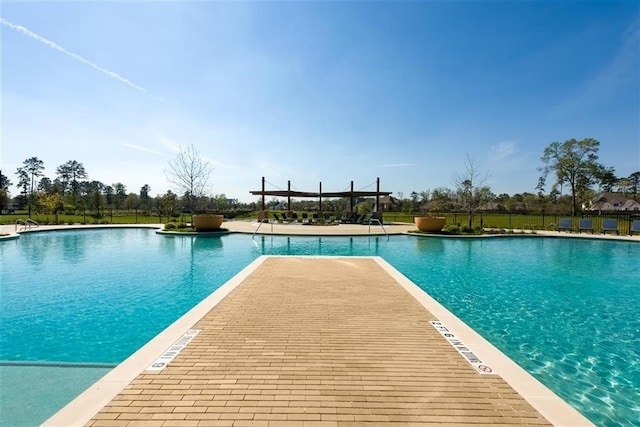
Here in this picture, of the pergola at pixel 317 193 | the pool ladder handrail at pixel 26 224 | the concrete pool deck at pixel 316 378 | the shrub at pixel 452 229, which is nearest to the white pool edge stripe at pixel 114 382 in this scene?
the concrete pool deck at pixel 316 378

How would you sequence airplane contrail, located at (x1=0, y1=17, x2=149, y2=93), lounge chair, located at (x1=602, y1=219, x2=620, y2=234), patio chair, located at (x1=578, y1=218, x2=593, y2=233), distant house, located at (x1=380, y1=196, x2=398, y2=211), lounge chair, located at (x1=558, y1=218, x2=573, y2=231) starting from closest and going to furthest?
airplane contrail, located at (x1=0, y1=17, x2=149, y2=93), lounge chair, located at (x1=602, y1=219, x2=620, y2=234), patio chair, located at (x1=578, y1=218, x2=593, y2=233), lounge chair, located at (x1=558, y1=218, x2=573, y2=231), distant house, located at (x1=380, y1=196, x2=398, y2=211)

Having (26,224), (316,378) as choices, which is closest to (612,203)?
(316,378)

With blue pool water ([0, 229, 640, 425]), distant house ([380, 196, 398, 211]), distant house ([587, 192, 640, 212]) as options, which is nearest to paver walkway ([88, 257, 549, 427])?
blue pool water ([0, 229, 640, 425])

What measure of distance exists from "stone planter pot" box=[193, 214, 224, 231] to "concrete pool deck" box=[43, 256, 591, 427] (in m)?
13.0

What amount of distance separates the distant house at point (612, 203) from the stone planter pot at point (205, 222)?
52.7 m

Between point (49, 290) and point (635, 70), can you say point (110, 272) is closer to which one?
point (49, 290)

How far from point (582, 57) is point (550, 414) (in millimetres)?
16480

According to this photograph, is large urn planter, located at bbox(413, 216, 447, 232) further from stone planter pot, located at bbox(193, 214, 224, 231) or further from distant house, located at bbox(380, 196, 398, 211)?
distant house, located at bbox(380, 196, 398, 211)

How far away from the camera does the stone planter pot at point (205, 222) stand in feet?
53.9

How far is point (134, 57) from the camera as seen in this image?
936 cm

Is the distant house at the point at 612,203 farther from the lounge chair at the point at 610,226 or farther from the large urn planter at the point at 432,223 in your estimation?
the large urn planter at the point at 432,223

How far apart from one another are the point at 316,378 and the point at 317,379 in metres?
0.02

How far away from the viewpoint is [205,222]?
16.5 m

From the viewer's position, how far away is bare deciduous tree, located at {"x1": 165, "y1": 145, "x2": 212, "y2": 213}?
20234 millimetres
